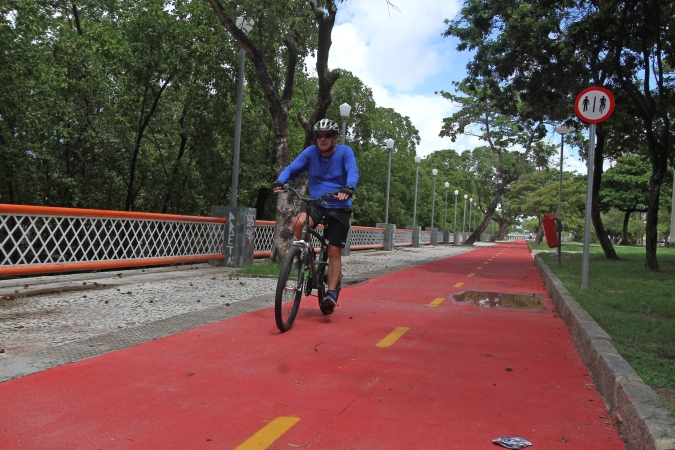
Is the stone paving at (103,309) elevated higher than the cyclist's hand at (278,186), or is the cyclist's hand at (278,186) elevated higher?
the cyclist's hand at (278,186)

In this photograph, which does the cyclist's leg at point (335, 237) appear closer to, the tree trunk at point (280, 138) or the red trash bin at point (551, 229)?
the tree trunk at point (280, 138)

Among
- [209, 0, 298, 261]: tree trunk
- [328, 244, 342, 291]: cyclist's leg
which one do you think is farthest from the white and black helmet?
[209, 0, 298, 261]: tree trunk

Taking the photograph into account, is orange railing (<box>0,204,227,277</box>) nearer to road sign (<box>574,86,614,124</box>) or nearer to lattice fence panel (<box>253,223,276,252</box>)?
lattice fence panel (<box>253,223,276,252</box>)

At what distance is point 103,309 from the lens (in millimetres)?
6445

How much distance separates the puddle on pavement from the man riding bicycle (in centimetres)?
305

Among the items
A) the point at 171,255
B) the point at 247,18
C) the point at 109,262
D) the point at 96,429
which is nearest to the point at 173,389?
the point at 96,429

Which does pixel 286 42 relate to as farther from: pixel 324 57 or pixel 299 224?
pixel 299 224

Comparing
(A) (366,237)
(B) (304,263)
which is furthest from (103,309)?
(A) (366,237)

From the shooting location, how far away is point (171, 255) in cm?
1130

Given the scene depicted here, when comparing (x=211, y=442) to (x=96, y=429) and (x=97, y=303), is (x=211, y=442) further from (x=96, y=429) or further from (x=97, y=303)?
(x=97, y=303)

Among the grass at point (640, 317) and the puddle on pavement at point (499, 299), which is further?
the puddle on pavement at point (499, 299)

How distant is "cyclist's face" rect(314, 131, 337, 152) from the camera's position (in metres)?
5.81

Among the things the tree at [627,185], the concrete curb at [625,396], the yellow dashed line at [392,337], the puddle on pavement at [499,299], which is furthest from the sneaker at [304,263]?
the tree at [627,185]

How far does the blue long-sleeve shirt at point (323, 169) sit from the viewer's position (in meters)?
5.89
